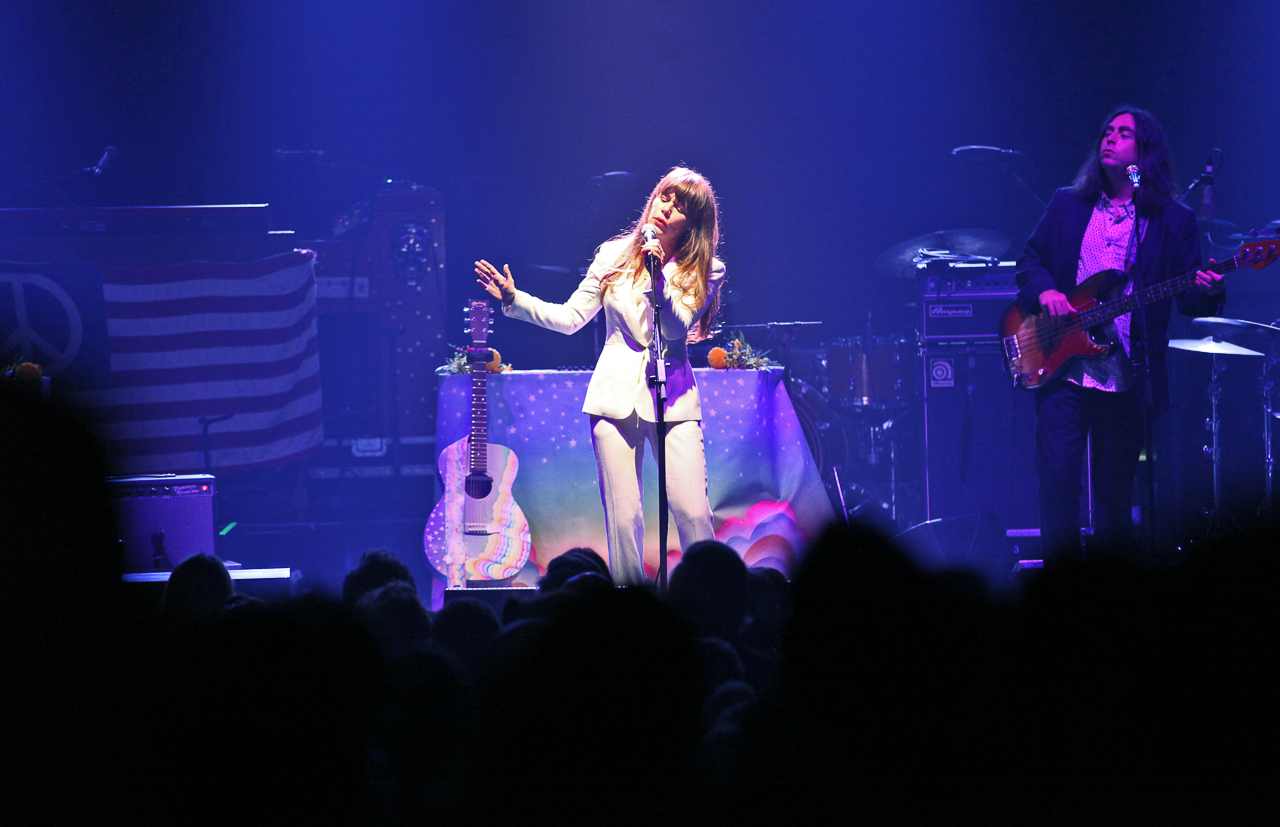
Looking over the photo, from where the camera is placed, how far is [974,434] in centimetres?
632

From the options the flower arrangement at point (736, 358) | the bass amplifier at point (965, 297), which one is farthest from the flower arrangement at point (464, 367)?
the bass amplifier at point (965, 297)

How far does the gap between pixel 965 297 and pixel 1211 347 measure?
1.51 meters

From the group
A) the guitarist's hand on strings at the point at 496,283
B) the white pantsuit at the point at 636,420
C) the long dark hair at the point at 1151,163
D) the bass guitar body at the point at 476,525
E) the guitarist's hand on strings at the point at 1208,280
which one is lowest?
the bass guitar body at the point at 476,525

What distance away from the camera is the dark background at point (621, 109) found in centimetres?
750

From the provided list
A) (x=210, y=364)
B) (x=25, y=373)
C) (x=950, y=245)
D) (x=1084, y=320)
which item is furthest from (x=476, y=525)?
(x=950, y=245)

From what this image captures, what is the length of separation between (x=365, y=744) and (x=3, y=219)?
6.63m

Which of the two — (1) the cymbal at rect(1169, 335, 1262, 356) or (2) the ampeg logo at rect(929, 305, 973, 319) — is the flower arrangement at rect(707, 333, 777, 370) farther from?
(1) the cymbal at rect(1169, 335, 1262, 356)

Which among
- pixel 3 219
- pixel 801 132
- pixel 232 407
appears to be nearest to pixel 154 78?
pixel 3 219

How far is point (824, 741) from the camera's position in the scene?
1.51 meters

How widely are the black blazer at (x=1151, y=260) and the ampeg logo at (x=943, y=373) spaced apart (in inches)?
62.8

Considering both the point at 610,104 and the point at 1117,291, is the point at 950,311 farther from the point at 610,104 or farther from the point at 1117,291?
the point at 610,104

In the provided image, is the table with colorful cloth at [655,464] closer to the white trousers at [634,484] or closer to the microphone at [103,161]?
the white trousers at [634,484]

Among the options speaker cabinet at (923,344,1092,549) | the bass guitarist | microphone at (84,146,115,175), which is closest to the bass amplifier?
speaker cabinet at (923,344,1092,549)

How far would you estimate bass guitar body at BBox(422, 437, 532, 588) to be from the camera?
4.95m
